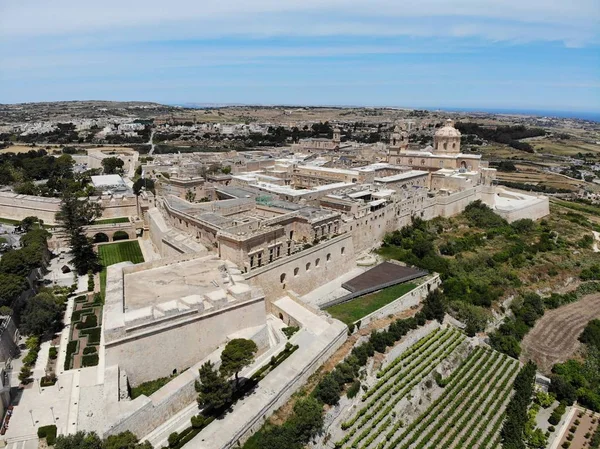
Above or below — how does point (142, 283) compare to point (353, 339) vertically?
above

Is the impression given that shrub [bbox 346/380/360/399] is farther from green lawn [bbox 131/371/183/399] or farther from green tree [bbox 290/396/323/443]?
green lawn [bbox 131/371/183/399]

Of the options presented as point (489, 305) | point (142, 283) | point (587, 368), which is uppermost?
point (142, 283)

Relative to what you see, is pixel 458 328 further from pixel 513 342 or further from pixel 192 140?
pixel 192 140

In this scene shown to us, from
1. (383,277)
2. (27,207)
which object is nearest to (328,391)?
(383,277)

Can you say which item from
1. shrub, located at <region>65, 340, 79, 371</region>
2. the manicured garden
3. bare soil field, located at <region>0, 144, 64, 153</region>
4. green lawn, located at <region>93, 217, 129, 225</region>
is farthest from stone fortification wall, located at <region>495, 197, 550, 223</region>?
bare soil field, located at <region>0, 144, 64, 153</region>

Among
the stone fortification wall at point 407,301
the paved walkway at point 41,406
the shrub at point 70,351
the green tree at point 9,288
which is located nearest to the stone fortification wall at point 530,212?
the stone fortification wall at point 407,301

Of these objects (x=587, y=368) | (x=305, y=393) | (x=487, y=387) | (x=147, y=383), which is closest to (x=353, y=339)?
(x=305, y=393)

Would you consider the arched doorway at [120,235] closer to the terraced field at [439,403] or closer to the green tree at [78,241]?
the green tree at [78,241]
